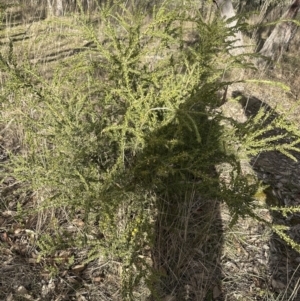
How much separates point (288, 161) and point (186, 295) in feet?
7.53

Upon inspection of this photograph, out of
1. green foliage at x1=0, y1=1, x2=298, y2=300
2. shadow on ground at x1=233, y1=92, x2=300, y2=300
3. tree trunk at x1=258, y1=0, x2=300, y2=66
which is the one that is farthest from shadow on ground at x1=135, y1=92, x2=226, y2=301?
tree trunk at x1=258, y1=0, x2=300, y2=66

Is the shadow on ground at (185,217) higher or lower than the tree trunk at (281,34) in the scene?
lower

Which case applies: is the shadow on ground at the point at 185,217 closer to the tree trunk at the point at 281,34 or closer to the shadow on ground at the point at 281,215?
the shadow on ground at the point at 281,215

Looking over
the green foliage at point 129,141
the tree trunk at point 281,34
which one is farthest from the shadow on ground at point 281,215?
the tree trunk at point 281,34

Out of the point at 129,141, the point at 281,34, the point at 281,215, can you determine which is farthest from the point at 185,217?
the point at 281,34

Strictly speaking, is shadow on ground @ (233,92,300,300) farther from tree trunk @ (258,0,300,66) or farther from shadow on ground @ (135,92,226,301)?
tree trunk @ (258,0,300,66)

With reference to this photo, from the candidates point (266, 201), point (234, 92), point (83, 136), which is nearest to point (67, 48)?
point (234, 92)

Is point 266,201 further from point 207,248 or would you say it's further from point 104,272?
point 104,272

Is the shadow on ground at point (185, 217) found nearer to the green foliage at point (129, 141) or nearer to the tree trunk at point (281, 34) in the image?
the green foliage at point (129, 141)

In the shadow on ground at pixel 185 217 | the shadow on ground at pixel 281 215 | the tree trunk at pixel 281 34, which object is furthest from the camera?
the tree trunk at pixel 281 34

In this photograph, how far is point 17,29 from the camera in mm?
5770

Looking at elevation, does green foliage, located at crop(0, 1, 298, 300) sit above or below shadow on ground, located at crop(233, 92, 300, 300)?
above

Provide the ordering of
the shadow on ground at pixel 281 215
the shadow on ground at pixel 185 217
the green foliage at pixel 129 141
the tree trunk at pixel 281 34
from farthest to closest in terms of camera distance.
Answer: the tree trunk at pixel 281 34
the shadow on ground at pixel 281 215
the shadow on ground at pixel 185 217
the green foliage at pixel 129 141

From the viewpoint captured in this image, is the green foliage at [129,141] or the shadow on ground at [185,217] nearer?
the green foliage at [129,141]
